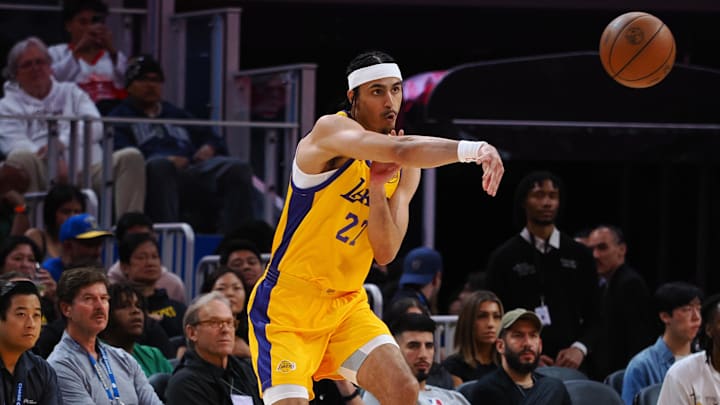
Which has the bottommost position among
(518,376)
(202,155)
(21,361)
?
(518,376)

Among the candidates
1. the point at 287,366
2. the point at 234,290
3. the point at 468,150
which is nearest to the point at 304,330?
the point at 287,366

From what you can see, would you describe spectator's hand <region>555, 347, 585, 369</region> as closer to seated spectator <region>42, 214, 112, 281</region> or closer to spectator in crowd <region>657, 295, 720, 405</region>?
spectator in crowd <region>657, 295, 720, 405</region>

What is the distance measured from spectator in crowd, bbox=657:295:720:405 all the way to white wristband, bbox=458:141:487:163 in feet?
10.2

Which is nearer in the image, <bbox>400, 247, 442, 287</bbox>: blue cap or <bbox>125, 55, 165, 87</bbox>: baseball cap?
<bbox>400, 247, 442, 287</bbox>: blue cap

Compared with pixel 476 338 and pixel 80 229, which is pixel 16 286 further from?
pixel 476 338

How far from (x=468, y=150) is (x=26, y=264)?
465 centimetres

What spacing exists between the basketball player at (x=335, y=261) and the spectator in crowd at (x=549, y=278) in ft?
11.8

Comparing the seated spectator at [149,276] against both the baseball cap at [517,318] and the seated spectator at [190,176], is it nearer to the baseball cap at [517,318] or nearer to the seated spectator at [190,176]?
the seated spectator at [190,176]

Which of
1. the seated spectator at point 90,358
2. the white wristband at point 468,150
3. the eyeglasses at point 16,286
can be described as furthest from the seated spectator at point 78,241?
the white wristband at point 468,150

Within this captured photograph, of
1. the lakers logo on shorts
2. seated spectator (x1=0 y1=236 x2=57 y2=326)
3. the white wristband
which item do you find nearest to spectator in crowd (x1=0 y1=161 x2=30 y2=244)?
seated spectator (x1=0 y1=236 x2=57 y2=326)

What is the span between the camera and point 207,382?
8102 millimetres

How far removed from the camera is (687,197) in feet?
51.0

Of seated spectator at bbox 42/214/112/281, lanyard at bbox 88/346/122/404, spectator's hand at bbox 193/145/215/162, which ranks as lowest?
lanyard at bbox 88/346/122/404

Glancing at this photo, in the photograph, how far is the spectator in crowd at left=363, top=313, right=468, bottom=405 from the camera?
8492 mm
